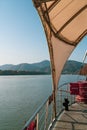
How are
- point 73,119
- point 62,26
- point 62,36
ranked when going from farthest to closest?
point 62,36 < point 62,26 < point 73,119

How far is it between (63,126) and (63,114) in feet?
5.64

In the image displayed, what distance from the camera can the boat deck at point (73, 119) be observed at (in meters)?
8.10

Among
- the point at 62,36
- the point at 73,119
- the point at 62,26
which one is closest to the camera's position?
the point at 73,119

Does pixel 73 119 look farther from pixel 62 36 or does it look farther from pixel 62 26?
pixel 62 26

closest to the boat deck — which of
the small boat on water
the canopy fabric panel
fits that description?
the small boat on water

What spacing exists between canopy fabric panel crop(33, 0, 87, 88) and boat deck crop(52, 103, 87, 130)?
4.76 feet

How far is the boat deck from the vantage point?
8102 millimetres

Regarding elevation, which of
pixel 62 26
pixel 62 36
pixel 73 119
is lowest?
pixel 73 119

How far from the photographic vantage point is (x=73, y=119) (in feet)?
30.0

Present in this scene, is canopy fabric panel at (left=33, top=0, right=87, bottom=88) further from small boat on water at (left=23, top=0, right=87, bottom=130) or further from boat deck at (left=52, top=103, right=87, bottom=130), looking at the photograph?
boat deck at (left=52, top=103, right=87, bottom=130)

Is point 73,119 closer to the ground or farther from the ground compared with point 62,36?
closer to the ground

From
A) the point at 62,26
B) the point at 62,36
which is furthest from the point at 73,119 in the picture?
the point at 62,26

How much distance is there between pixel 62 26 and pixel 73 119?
3815mm

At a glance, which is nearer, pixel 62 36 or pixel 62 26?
pixel 62 26
